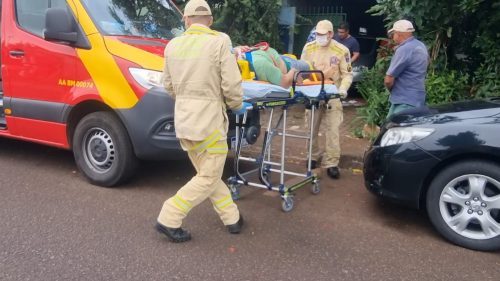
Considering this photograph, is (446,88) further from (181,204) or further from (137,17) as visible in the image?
(181,204)

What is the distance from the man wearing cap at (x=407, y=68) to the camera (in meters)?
5.33

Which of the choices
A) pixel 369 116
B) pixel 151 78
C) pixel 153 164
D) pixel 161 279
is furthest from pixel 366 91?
pixel 161 279

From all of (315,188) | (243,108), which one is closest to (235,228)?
(243,108)

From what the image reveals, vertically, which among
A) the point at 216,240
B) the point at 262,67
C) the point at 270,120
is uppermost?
the point at 262,67

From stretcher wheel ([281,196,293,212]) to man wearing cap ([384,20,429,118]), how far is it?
1.46 m

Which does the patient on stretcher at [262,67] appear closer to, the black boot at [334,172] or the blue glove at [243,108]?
the blue glove at [243,108]

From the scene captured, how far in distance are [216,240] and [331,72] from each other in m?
2.67

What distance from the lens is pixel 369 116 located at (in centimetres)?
743

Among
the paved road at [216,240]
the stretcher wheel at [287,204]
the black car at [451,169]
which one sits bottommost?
the paved road at [216,240]

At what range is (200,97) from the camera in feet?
12.3

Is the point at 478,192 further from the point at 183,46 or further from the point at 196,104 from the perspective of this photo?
the point at 183,46

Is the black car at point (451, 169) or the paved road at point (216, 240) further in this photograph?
the black car at point (451, 169)

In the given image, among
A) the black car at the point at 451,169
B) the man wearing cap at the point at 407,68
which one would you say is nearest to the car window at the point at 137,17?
the man wearing cap at the point at 407,68

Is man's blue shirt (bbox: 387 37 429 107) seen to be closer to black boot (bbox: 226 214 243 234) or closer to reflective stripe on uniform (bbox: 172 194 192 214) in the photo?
black boot (bbox: 226 214 243 234)
